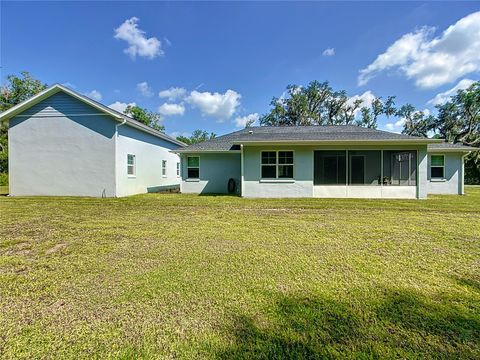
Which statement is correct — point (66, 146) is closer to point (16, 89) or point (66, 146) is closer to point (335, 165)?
point (335, 165)

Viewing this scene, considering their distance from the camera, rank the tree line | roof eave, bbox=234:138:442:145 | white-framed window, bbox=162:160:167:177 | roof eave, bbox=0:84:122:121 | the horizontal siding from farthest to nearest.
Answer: the tree line, white-framed window, bbox=162:160:167:177, the horizontal siding, roof eave, bbox=0:84:122:121, roof eave, bbox=234:138:442:145

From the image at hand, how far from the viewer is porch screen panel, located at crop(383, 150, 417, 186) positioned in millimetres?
11972

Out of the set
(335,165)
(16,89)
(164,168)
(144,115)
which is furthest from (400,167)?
(16,89)

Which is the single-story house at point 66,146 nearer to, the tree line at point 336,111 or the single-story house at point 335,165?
the single-story house at point 335,165

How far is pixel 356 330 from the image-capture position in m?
2.21

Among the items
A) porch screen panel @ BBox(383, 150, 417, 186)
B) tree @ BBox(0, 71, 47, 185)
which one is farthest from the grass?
tree @ BBox(0, 71, 47, 185)

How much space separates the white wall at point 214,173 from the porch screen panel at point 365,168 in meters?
6.78

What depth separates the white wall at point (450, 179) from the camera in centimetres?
1428

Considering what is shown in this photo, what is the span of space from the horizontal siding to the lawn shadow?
14.0 metres

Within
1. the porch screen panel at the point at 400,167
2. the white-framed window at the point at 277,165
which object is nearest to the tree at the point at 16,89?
the white-framed window at the point at 277,165

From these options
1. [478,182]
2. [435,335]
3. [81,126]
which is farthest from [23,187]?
[478,182]

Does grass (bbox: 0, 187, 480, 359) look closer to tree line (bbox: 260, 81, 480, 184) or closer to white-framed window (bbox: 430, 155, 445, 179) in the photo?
white-framed window (bbox: 430, 155, 445, 179)

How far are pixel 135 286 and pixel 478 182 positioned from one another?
132 ft

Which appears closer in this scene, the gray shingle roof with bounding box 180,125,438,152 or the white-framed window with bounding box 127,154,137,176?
the gray shingle roof with bounding box 180,125,438,152
